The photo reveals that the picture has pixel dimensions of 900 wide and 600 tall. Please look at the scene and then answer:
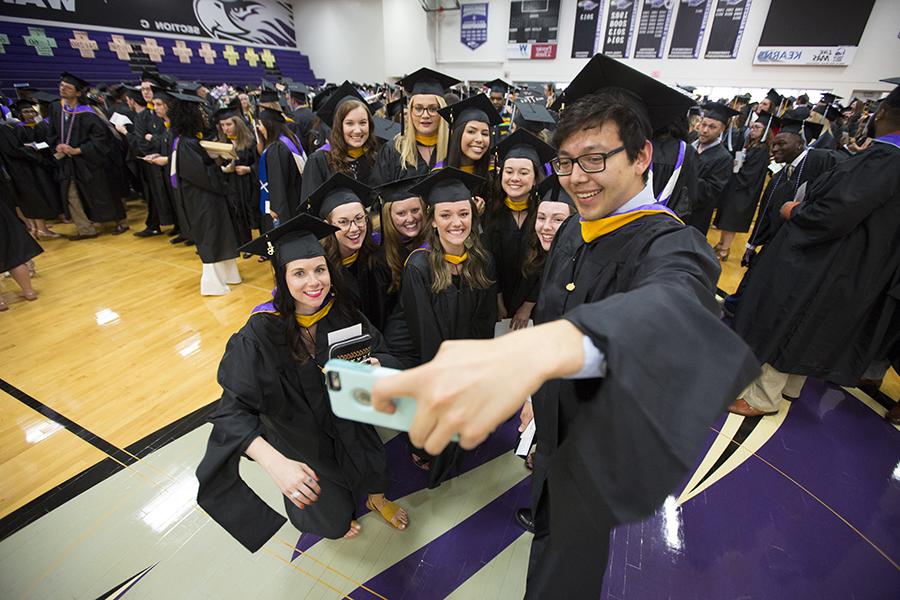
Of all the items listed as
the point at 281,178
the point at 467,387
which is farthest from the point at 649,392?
the point at 281,178

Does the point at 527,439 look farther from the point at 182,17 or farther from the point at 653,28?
the point at 182,17

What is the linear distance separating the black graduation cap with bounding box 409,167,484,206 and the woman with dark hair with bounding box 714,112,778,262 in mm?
5208

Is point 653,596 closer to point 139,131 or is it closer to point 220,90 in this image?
point 139,131

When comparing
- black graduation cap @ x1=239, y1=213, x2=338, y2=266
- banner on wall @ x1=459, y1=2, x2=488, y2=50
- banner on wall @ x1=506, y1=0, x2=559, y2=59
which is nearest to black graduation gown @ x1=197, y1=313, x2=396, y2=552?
black graduation cap @ x1=239, y1=213, x2=338, y2=266

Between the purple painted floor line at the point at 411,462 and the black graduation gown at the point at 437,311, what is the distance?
0.15 m

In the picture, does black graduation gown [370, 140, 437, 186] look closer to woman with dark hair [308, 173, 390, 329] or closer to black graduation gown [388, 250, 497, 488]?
woman with dark hair [308, 173, 390, 329]

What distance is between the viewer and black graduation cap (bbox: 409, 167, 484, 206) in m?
2.33

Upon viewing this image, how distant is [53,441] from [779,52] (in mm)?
17005

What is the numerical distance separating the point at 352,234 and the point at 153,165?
18.0 ft

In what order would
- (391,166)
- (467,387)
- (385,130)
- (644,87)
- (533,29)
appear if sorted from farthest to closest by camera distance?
(533,29) < (385,130) < (391,166) < (644,87) < (467,387)

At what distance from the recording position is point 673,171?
3381mm

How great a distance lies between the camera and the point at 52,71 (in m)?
11.6

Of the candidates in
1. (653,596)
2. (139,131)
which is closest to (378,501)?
(653,596)

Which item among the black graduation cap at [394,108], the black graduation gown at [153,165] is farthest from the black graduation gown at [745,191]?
the black graduation gown at [153,165]
